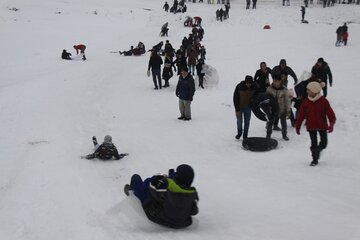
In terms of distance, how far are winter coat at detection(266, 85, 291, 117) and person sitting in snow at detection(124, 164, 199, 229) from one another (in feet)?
15.6

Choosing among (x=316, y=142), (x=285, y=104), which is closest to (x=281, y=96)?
(x=285, y=104)

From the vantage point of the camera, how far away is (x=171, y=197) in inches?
225

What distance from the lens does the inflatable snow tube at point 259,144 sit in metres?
10.2

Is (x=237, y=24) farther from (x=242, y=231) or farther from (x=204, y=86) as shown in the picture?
(x=242, y=231)

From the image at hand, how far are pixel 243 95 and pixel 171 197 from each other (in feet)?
17.5

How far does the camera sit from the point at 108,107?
14891mm

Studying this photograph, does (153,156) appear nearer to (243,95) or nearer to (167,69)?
(243,95)

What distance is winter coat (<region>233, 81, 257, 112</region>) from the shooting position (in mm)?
10459

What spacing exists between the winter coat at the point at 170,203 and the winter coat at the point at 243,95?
496cm

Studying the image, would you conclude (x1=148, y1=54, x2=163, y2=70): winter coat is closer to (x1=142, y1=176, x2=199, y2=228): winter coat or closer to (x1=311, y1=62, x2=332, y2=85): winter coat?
(x1=311, y1=62, x2=332, y2=85): winter coat

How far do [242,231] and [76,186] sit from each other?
3387mm

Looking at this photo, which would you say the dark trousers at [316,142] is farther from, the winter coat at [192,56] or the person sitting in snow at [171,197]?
the winter coat at [192,56]

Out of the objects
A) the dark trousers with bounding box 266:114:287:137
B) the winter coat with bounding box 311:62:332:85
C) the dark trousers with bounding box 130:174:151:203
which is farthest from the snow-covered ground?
the winter coat with bounding box 311:62:332:85

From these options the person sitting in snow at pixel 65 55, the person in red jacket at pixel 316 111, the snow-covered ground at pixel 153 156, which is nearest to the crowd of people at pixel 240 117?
the person in red jacket at pixel 316 111
